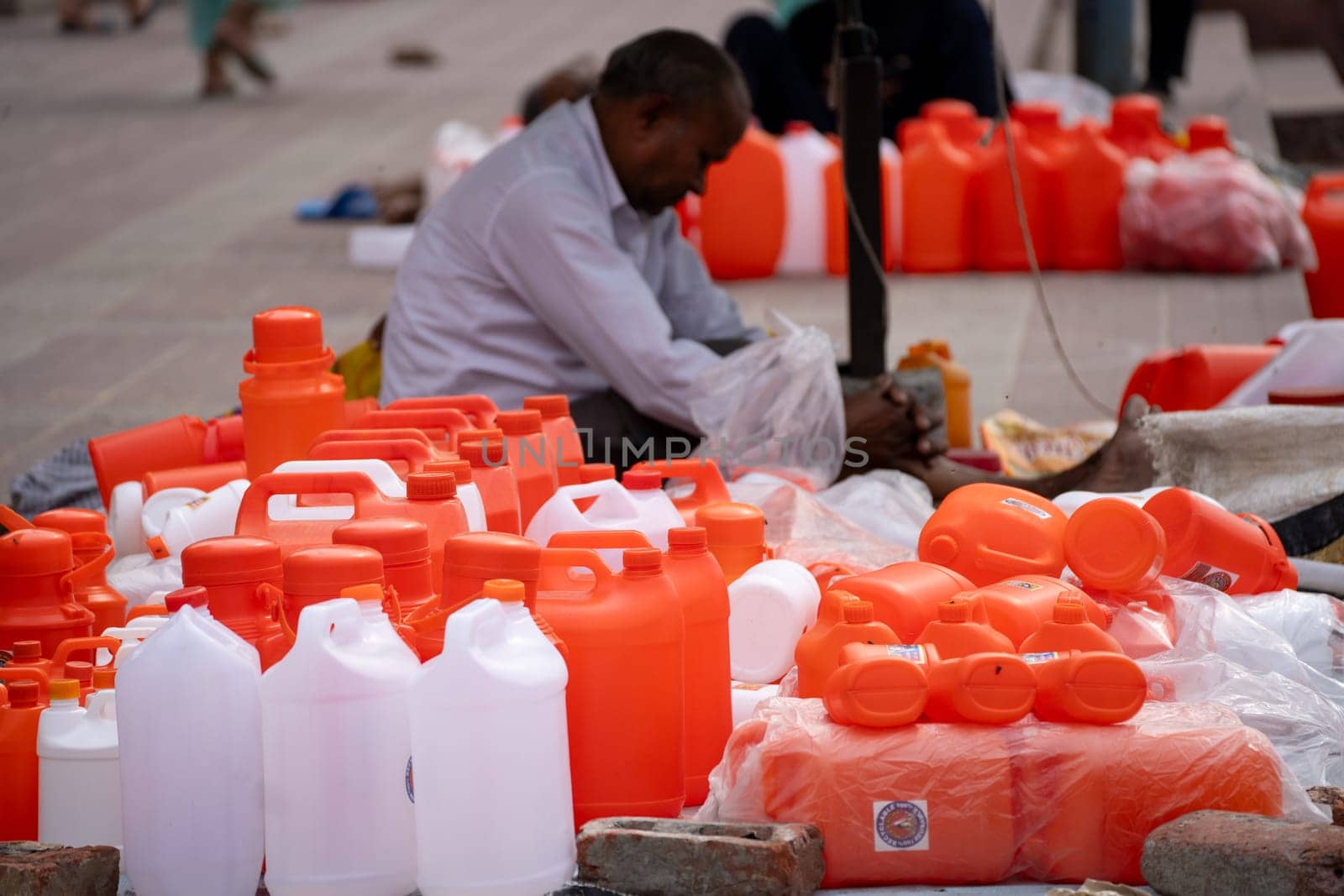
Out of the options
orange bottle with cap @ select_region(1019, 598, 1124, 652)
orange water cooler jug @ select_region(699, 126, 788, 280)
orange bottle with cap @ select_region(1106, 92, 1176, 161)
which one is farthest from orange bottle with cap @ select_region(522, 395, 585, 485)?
orange bottle with cap @ select_region(1106, 92, 1176, 161)

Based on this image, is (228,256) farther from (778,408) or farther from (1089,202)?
(778,408)

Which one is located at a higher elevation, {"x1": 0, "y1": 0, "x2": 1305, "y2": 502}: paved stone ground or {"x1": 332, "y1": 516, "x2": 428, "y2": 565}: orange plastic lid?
{"x1": 0, "y1": 0, "x2": 1305, "y2": 502}: paved stone ground

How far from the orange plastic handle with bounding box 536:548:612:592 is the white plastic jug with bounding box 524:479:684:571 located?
0.27 meters

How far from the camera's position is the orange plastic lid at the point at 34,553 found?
9.12 feet

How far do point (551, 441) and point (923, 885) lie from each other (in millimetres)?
1168

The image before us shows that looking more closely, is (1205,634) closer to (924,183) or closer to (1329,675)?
(1329,675)

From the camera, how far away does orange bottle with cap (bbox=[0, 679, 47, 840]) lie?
8.09 ft

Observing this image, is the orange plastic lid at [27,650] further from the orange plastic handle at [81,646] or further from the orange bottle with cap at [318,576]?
the orange bottle with cap at [318,576]

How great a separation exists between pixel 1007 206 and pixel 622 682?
214 inches

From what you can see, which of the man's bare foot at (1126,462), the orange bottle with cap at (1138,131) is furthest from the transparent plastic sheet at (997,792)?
the orange bottle with cap at (1138,131)

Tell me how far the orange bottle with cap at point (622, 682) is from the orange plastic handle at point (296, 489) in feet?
1.21

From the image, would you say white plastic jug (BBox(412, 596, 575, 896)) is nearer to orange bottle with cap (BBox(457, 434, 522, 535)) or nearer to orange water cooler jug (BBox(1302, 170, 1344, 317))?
orange bottle with cap (BBox(457, 434, 522, 535))

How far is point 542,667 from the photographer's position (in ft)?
7.27

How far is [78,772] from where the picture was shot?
2426 mm
